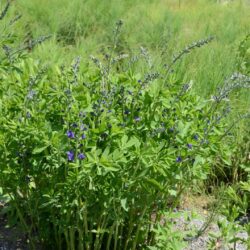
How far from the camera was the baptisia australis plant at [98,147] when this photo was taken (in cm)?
206

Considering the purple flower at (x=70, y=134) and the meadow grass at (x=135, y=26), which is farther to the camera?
the meadow grass at (x=135, y=26)

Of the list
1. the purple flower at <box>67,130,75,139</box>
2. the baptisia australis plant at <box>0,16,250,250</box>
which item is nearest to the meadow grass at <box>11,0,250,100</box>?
the baptisia australis plant at <box>0,16,250,250</box>

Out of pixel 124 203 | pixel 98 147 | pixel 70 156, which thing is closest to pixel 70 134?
pixel 70 156

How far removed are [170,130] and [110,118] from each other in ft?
0.89

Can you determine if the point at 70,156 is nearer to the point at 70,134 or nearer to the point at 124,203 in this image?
→ the point at 70,134

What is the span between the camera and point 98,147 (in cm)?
220

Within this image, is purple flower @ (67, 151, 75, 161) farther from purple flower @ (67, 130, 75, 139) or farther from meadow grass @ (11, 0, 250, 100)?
meadow grass @ (11, 0, 250, 100)

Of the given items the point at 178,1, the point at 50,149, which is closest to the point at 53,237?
the point at 50,149

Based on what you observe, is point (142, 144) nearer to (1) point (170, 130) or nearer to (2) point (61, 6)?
(1) point (170, 130)

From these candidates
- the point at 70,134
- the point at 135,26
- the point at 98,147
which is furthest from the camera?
the point at 135,26

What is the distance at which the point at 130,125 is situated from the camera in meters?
2.28

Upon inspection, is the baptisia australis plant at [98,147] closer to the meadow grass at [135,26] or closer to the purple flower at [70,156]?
the purple flower at [70,156]

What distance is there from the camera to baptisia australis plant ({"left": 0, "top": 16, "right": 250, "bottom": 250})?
2.06m

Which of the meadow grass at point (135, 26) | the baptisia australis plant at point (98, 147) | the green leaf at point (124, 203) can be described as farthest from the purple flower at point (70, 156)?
the meadow grass at point (135, 26)
